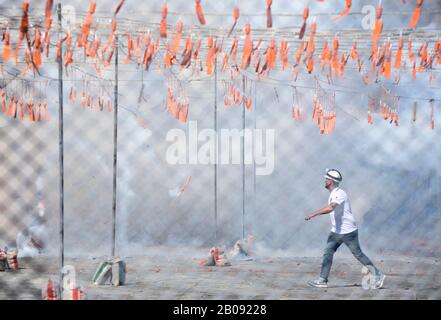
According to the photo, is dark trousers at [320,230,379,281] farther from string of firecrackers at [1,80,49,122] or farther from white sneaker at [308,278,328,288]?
string of firecrackers at [1,80,49,122]

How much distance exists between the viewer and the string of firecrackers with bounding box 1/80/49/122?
7.70 meters

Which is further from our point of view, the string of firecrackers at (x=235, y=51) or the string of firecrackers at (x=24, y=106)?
the string of firecrackers at (x=24, y=106)

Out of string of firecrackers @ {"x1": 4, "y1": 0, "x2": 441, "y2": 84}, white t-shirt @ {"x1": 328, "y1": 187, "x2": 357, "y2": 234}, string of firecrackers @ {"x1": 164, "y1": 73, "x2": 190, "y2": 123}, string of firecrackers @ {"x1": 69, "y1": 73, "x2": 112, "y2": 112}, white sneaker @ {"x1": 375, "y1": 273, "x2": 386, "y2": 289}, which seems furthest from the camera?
string of firecrackers @ {"x1": 69, "y1": 73, "x2": 112, "y2": 112}

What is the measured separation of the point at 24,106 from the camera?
26.0ft

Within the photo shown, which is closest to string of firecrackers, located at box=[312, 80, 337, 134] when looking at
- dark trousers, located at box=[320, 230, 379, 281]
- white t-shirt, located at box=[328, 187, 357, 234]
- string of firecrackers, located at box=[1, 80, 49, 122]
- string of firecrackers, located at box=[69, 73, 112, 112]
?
white t-shirt, located at box=[328, 187, 357, 234]

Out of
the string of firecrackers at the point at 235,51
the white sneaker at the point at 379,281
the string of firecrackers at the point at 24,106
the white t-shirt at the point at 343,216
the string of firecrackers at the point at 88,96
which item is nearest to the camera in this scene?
the string of firecrackers at the point at 235,51

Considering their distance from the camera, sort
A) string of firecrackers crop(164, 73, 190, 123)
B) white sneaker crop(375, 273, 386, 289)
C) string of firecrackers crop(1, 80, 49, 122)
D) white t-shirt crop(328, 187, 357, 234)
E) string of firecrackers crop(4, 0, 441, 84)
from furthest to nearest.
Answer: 1. string of firecrackers crop(164, 73, 190, 123)
2. string of firecrackers crop(1, 80, 49, 122)
3. white sneaker crop(375, 273, 386, 289)
4. white t-shirt crop(328, 187, 357, 234)
5. string of firecrackers crop(4, 0, 441, 84)

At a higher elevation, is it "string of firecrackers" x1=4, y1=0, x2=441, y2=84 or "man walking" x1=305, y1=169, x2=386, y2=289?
"string of firecrackers" x1=4, y1=0, x2=441, y2=84

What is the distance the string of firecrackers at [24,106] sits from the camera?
25.3 ft

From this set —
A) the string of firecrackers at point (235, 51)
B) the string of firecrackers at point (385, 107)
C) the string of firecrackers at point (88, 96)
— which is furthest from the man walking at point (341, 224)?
→ the string of firecrackers at point (88, 96)

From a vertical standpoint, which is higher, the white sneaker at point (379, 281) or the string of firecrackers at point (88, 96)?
the string of firecrackers at point (88, 96)

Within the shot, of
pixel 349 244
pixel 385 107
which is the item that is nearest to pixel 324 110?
pixel 385 107

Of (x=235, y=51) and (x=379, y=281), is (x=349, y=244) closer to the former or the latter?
(x=379, y=281)

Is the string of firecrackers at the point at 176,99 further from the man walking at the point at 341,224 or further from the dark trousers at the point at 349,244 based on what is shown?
the dark trousers at the point at 349,244
